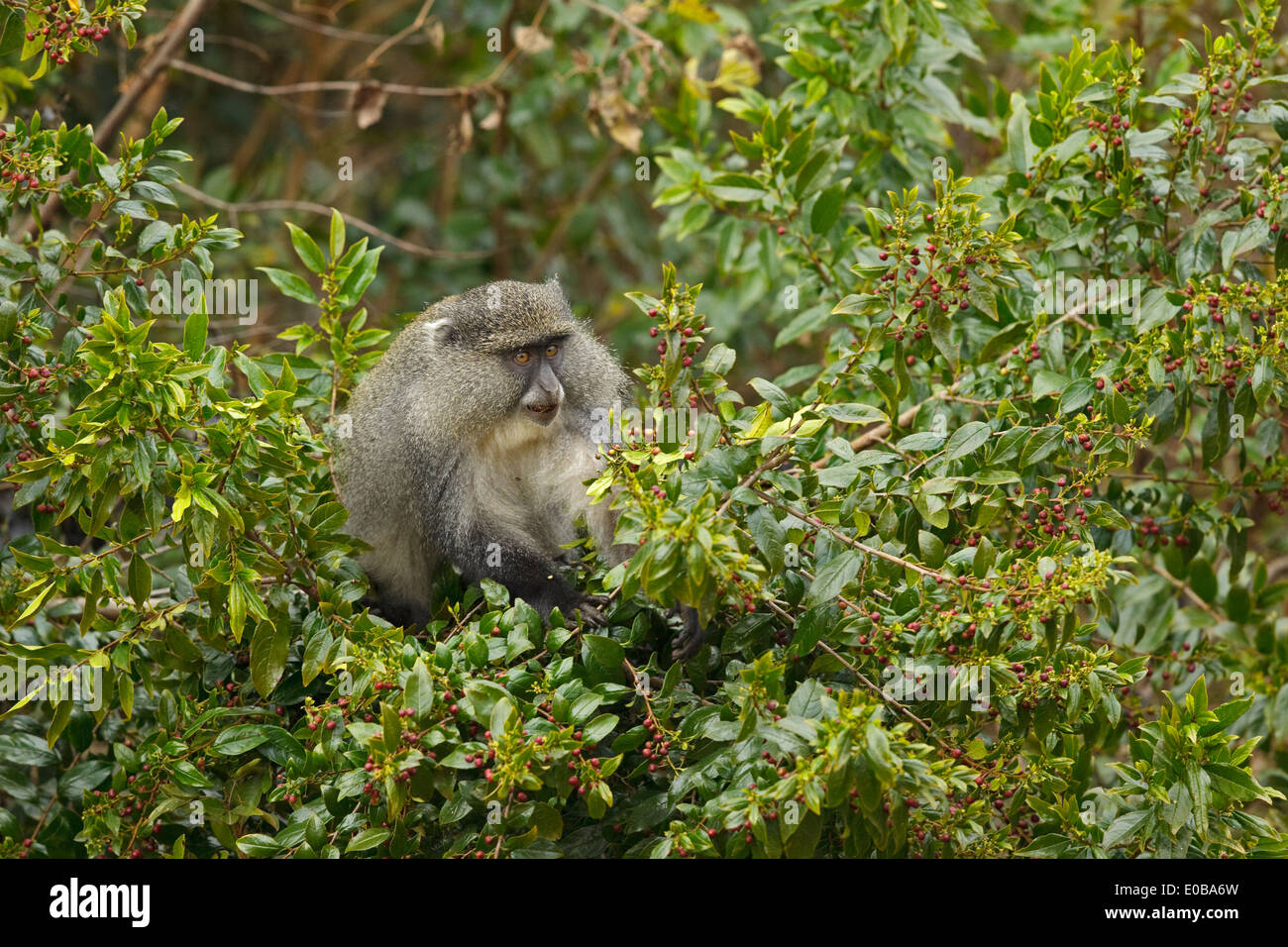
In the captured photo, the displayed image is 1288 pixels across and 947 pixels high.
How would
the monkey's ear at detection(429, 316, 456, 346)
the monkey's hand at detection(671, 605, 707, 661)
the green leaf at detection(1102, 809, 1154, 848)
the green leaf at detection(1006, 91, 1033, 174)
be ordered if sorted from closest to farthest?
the green leaf at detection(1102, 809, 1154, 848), the monkey's hand at detection(671, 605, 707, 661), the green leaf at detection(1006, 91, 1033, 174), the monkey's ear at detection(429, 316, 456, 346)

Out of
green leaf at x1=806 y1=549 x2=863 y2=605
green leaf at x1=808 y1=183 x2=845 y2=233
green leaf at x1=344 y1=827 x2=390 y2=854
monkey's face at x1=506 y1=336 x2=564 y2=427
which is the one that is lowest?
green leaf at x1=344 y1=827 x2=390 y2=854

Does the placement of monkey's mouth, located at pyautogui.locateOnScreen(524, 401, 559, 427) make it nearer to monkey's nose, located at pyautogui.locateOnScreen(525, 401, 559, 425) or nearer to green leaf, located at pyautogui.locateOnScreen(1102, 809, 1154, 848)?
monkey's nose, located at pyautogui.locateOnScreen(525, 401, 559, 425)

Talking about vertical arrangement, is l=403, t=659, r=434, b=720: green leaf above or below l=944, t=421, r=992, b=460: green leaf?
below

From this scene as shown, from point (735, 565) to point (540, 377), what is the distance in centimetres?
230

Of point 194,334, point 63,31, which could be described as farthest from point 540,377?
point 63,31

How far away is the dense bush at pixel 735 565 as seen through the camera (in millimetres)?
3619

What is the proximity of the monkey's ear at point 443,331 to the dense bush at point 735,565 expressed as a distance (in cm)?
37

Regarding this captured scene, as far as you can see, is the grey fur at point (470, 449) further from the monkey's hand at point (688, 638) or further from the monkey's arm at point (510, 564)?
the monkey's hand at point (688, 638)

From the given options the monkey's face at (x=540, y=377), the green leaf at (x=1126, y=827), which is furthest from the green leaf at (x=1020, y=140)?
the green leaf at (x=1126, y=827)

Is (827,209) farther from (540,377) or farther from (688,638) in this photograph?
(688,638)

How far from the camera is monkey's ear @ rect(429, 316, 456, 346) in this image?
18.3ft

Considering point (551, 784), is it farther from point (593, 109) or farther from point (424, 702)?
point (593, 109)

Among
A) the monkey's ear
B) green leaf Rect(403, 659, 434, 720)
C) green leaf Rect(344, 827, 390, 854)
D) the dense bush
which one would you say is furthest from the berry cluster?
green leaf Rect(344, 827, 390, 854)

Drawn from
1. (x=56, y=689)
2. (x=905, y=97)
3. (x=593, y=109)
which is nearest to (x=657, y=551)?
(x=56, y=689)
